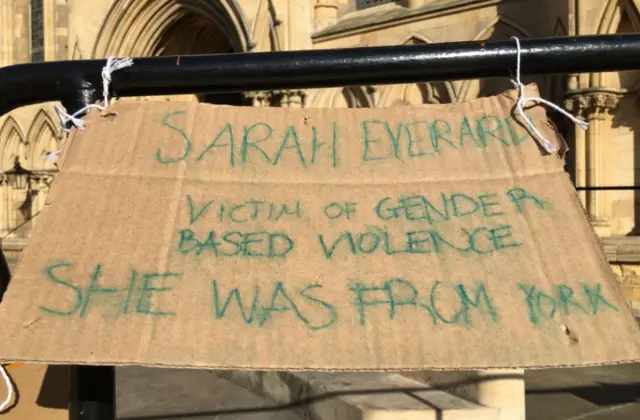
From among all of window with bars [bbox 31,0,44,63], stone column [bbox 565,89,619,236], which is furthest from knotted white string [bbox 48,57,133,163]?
window with bars [bbox 31,0,44,63]

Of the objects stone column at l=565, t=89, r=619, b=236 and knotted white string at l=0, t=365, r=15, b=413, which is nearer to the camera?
knotted white string at l=0, t=365, r=15, b=413

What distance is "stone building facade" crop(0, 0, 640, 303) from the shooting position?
845 centimetres

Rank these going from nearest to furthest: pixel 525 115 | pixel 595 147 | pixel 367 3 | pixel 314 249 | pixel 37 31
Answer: pixel 314 249 < pixel 525 115 < pixel 595 147 < pixel 367 3 < pixel 37 31

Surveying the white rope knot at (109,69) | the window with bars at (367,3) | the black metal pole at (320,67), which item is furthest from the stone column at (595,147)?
the white rope knot at (109,69)

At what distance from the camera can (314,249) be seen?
1.26 metres

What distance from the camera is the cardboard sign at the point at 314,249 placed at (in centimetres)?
113

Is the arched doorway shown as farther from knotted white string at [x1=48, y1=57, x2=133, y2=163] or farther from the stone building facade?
knotted white string at [x1=48, y1=57, x2=133, y2=163]

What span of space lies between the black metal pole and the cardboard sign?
0.22 ft

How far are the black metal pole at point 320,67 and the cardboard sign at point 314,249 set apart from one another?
2.6 inches

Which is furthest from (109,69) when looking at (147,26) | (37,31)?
(37,31)

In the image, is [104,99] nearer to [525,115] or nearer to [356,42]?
[525,115]

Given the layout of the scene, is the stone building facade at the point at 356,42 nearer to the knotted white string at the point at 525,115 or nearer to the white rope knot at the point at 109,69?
the knotted white string at the point at 525,115

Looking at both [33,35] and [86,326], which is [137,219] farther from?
[33,35]

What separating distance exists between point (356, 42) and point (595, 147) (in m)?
4.94
